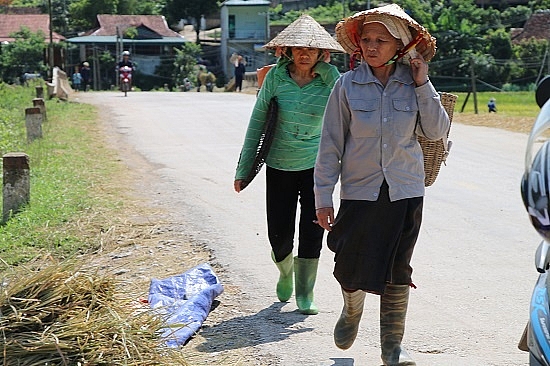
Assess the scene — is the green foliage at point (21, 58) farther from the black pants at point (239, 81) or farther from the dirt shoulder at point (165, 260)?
the dirt shoulder at point (165, 260)

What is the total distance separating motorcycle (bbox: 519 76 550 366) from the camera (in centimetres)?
287

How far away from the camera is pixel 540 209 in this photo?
286cm

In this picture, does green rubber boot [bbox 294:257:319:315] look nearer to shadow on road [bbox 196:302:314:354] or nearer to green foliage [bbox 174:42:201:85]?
shadow on road [bbox 196:302:314:354]

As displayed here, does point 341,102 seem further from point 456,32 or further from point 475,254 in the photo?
point 456,32

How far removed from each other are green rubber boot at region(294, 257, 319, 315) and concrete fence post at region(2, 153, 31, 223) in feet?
14.2

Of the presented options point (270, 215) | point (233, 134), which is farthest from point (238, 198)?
point (233, 134)

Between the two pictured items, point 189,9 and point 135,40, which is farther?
point 189,9

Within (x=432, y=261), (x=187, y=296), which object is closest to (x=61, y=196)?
(x=187, y=296)

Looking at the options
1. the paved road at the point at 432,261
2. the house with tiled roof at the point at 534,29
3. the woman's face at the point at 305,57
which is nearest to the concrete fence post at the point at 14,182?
the paved road at the point at 432,261

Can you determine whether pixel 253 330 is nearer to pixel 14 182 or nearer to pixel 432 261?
pixel 432 261

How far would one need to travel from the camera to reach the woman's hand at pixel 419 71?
4.56 meters

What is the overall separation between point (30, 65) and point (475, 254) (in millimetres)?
54101

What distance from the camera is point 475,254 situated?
770 centimetres

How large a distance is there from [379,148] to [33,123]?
12.0 m
